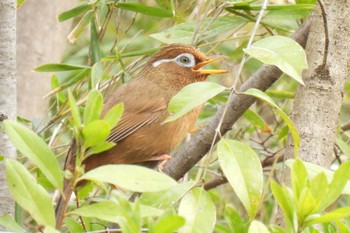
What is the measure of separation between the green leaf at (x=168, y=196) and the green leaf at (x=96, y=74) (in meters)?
1.18

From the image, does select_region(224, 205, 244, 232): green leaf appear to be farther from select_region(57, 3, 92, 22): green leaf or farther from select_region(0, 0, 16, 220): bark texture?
select_region(57, 3, 92, 22): green leaf

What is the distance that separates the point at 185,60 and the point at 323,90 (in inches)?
58.3

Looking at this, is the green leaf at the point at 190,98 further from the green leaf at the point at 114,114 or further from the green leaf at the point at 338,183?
the green leaf at the point at 338,183

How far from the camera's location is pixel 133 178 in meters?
1.92

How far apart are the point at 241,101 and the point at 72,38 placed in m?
1.18

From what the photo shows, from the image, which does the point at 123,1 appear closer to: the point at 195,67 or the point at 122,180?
the point at 195,67

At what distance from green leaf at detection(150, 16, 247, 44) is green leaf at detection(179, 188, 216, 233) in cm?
153

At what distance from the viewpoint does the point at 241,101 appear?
287 centimetres

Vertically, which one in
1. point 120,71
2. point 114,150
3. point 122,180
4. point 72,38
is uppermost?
point 122,180

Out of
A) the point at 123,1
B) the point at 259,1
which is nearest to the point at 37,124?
the point at 123,1

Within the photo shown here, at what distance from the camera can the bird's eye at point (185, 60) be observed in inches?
171

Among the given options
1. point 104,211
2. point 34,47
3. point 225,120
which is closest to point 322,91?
point 225,120

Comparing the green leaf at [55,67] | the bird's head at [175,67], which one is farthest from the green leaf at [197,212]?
the bird's head at [175,67]

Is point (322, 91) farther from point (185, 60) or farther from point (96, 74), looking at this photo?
point (185, 60)
